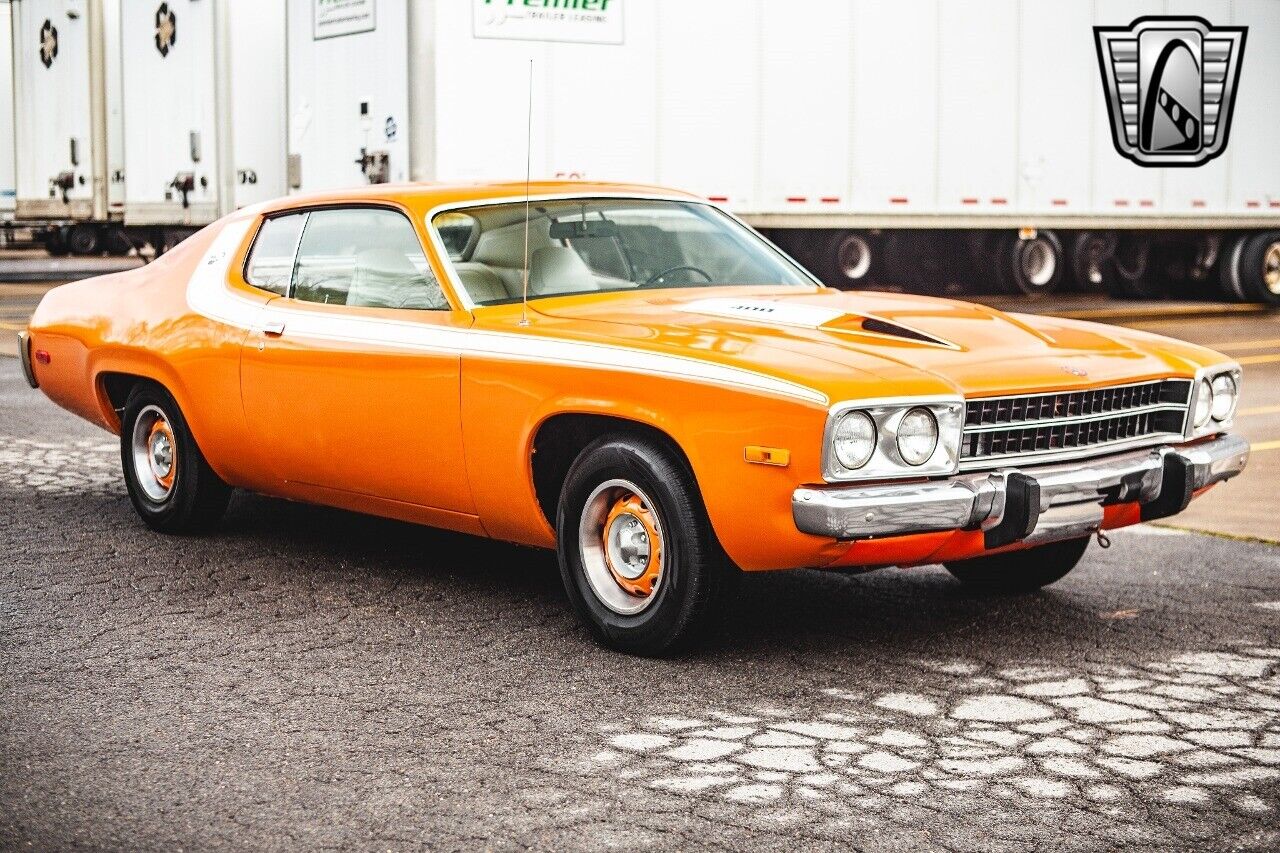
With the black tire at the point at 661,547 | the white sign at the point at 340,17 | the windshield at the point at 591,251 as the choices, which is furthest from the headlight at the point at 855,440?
the white sign at the point at 340,17

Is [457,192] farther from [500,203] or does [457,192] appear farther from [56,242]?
[56,242]

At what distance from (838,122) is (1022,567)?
41.2 ft

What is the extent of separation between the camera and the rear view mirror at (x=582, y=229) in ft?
19.9

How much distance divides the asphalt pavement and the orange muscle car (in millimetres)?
317

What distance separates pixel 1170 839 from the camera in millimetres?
3652

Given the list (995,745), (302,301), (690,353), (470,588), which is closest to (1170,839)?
(995,745)

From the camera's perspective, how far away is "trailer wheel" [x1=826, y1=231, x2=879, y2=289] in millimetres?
19656

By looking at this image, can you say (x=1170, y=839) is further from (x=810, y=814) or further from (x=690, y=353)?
(x=690, y=353)

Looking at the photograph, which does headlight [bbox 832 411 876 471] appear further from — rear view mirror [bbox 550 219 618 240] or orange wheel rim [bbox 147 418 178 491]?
orange wheel rim [bbox 147 418 178 491]

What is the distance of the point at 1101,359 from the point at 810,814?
6.92 ft

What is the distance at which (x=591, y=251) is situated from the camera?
6.06 m

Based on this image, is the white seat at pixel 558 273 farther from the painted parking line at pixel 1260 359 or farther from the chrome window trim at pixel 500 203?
the painted parking line at pixel 1260 359

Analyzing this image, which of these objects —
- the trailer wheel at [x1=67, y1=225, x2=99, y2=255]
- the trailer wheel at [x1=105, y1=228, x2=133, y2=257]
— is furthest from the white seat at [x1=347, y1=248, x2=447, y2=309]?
the trailer wheel at [x1=67, y1=225, x2=99, y2=255]

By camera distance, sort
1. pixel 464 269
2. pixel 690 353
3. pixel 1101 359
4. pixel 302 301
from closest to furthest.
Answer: pixel 690 353 → pixel 1101 359 → pixel 464 269 → pixel 302 301
